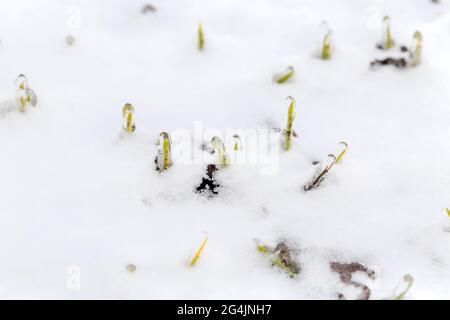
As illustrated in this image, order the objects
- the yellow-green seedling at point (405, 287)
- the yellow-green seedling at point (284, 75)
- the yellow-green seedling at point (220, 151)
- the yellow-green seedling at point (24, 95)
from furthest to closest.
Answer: the yellow-green seedling at point (284, 75)
the yellow-green seedling at point (24, 95)
the yellow-green seedling at point (220, 151)
the yellow-green seedling at point (405, 287)

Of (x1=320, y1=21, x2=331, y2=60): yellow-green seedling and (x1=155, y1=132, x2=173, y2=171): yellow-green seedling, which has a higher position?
(x1=320, y1=21, x2=331, y2=60): yellow-green seedling

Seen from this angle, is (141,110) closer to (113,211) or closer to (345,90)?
(113,211)

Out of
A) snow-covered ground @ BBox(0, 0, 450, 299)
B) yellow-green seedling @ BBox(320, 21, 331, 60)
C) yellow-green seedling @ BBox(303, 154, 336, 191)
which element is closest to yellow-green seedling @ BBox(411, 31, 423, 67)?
snow-covered ground @ BBox(0, 0, 450, 299)

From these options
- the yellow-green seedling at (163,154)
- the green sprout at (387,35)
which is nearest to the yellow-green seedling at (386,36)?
the green sprout at (387,35)

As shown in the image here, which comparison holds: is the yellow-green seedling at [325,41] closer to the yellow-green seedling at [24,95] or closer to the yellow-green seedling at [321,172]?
the yellow-green seedling at [321,172]

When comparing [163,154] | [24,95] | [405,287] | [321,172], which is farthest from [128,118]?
[405,287]

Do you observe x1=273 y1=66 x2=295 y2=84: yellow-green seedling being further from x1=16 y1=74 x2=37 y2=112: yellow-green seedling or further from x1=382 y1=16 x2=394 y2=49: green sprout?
x1=16 y1=74 x2=37 y2=112: yellow-green seedling

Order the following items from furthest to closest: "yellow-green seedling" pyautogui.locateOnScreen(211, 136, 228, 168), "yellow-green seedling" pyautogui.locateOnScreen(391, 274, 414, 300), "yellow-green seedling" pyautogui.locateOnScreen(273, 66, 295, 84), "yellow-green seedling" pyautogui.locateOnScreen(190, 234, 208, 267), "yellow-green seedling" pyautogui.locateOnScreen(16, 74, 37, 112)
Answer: "yellow-green seedling" pyautogui.locateOnScreen(273, 66, 295, 84)
"yellow-green seedling" pyautogui.locateOnScreen(16, 74, 37, 112)
"yellow-green seedling" pyautogui.locateOnScreen(211, 136, 228, 168)
"yellow-green seedling" pyautogui.locateOnScreen(190, 234, 208, 267)
"yellow-green seedling" pyautogui.locateOnScreen(391, 274, 414, 300)

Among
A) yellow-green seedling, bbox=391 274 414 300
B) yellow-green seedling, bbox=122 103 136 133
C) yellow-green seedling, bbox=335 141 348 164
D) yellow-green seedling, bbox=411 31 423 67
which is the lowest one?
yellow-green seedling, bbox=391 274 414 300
